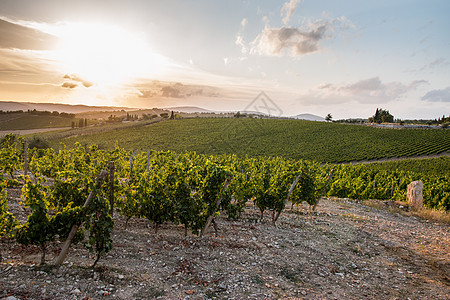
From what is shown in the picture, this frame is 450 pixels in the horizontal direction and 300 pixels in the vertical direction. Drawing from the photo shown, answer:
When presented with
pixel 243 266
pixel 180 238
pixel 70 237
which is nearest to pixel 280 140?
pixel 180 238

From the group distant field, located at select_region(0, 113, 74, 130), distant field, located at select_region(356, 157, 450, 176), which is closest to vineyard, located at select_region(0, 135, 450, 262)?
distant field, located at select_region(356, 157, 450, 176)

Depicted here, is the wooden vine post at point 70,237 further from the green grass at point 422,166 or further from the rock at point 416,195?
the green grass at point 422,166

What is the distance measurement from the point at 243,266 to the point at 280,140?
53.4 metres

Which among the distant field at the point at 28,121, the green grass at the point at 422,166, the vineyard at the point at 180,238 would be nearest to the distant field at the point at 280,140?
the green grass at the point at 422,166

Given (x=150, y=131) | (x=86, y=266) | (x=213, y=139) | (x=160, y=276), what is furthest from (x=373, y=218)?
(x=150, y=131)

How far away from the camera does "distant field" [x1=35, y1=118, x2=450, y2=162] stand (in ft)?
160

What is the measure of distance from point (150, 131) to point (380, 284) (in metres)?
63.4

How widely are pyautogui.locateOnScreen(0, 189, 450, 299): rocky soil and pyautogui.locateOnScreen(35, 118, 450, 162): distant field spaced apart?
3770cm

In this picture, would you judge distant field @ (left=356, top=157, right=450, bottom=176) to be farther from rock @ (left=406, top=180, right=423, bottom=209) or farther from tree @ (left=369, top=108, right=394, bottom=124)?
tree @ (left=369, top=108, right=394, bottom=124)

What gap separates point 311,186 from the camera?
37.1ft

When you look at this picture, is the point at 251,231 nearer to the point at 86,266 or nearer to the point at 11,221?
the point at 86,266

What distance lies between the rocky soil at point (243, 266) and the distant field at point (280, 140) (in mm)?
37696

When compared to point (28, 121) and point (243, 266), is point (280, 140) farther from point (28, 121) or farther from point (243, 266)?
point (28, 121)

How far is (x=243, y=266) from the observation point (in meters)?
6.03
